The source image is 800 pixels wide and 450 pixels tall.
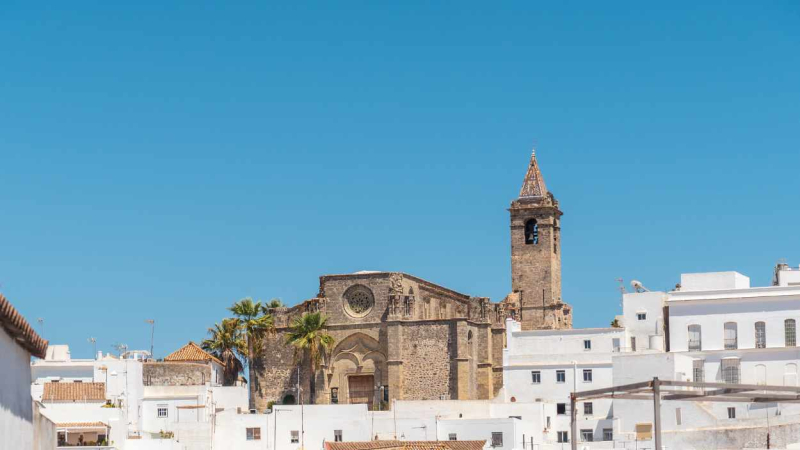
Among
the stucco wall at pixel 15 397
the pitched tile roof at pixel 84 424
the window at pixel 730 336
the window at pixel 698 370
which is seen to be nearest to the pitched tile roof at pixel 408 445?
the pitched tile roof at pixel 84 424

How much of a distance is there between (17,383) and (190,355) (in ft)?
172

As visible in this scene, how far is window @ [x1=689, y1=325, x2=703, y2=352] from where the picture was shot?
6700 centimetres

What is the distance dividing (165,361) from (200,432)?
823cm

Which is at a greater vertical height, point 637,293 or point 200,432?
point 637,293

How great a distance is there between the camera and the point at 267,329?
257 feet

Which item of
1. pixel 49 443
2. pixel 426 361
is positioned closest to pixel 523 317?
pixel 426 361

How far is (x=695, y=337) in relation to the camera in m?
67.1

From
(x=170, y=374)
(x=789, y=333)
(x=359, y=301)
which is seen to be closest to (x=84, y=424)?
(x=170, y=374)

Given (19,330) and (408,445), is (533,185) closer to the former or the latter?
(408,445)

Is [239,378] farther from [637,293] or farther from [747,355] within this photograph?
[747,355]

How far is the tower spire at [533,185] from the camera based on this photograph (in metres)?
91.6

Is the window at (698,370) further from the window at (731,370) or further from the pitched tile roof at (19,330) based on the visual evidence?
the pitched tile roof at (19,330)

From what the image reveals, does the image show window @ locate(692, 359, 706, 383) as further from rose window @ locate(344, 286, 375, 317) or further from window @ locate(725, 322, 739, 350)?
rose window @ locate(344, 286, 375, 317)

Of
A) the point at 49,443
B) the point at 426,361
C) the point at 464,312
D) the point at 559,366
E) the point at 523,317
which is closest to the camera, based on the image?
the point at 49,443
